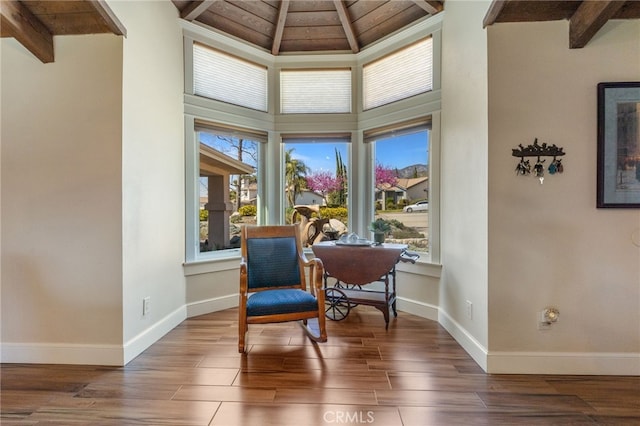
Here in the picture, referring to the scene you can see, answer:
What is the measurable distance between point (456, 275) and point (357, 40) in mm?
2605

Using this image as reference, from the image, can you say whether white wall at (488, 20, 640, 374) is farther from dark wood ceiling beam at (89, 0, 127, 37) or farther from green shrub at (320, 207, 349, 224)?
dark wood ceiling beam at (89, 0, 127, 37)

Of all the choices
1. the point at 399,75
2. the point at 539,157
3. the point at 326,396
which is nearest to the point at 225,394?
the point at 326,396

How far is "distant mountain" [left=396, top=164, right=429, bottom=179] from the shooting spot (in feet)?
10.1

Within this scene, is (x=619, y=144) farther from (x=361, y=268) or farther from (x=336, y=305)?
(x=336, y=305)

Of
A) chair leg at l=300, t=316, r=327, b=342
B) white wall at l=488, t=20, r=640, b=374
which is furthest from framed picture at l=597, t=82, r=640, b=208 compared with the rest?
chair leg at l=300, t=316, r=327, b=342

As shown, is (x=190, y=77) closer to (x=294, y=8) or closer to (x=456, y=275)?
(x=294, y=8)

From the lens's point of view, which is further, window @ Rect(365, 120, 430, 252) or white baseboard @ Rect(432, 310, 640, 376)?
window @ Rect(365, 120, 430, 252)

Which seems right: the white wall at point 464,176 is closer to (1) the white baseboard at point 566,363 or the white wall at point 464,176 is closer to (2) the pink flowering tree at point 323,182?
(1) the white baseboard at point 566,363

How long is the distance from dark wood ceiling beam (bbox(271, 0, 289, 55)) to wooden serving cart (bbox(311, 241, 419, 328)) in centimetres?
221

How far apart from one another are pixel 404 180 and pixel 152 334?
2.63 m

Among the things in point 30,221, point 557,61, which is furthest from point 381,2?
point 30,221

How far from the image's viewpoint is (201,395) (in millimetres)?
1745

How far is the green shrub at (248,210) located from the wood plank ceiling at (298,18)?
1727mm

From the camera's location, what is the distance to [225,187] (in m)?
3.32
